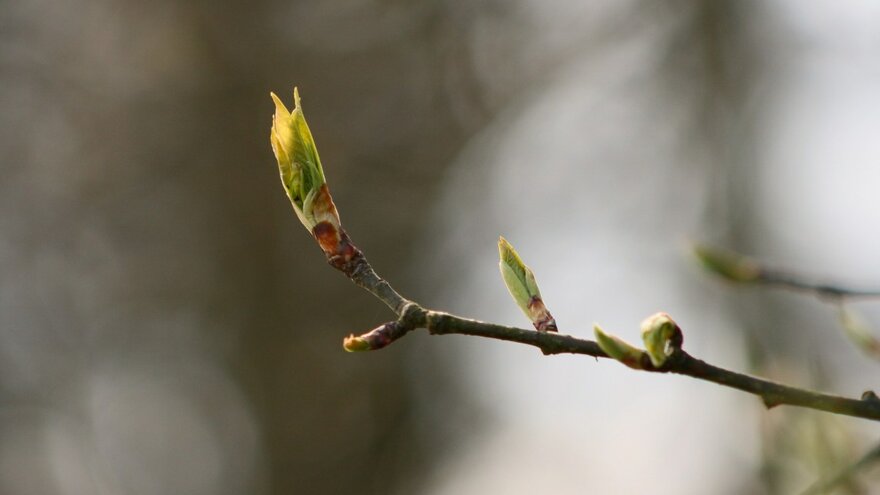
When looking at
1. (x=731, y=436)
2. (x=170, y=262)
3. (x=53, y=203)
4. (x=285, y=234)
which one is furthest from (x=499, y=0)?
(x=731, y=436)

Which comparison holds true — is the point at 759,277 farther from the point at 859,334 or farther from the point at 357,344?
the point at 357,344

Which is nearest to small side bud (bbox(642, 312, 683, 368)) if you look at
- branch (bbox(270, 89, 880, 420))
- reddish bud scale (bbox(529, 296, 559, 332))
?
branch (bbox(270, 89, 880, 420))

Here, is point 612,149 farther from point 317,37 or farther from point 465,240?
point 317,37

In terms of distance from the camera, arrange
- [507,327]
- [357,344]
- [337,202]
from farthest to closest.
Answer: [337,202]
[357,344]
[507,327]

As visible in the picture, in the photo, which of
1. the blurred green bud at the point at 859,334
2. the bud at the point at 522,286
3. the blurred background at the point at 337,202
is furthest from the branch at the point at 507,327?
the blurred background at the point at 337,202

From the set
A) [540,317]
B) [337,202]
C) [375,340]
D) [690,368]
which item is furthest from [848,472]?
[337,202]

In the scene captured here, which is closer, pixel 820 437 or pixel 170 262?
→ pixel 820 437

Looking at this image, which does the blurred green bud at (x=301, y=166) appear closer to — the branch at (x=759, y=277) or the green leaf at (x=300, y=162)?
the green leaf at (x=300, y=162)
